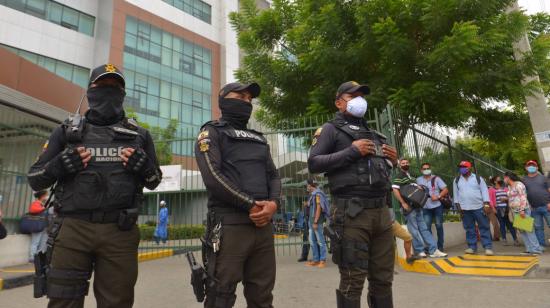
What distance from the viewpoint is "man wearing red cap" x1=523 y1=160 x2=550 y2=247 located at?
696 centimetres

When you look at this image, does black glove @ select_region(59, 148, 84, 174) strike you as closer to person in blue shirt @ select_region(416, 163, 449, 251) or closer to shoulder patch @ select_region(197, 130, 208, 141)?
shoulder patch @ select_region(197, 130, 208, 141)

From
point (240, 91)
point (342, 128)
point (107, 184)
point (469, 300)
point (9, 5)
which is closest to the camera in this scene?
point (107, 184)

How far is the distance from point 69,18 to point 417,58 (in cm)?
2638

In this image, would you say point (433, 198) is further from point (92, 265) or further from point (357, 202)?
point (92, 265)

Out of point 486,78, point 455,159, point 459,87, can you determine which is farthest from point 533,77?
point 455,159

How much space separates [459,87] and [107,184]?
8278 mm

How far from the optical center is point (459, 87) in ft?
27.7

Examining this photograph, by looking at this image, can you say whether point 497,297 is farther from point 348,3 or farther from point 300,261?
point 348,3

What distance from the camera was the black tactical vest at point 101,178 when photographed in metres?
2.23

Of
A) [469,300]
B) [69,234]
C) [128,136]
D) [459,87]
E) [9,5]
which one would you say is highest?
[9,5]

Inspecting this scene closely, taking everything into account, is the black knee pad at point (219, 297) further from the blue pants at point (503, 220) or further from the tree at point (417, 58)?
the blue pants at point (503, 220)

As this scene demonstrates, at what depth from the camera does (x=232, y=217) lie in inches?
95.6

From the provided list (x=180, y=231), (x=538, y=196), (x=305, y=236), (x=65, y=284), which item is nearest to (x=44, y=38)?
(x=180, y=231)

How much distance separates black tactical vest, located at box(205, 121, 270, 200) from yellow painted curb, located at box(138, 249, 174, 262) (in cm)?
695
